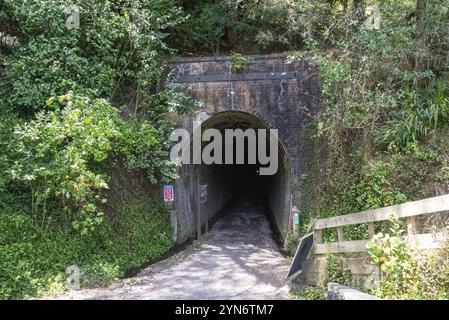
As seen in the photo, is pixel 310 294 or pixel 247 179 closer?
pixel 310 294

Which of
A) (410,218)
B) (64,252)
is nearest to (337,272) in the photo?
(410,218)

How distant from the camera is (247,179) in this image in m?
24.3

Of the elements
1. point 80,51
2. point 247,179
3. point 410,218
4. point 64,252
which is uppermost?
point 80,51

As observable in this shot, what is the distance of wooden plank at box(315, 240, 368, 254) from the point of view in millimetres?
4922

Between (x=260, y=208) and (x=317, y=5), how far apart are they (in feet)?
39.5

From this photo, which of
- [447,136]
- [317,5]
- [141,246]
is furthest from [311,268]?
[317,5]

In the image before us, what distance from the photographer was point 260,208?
18938 millimetres

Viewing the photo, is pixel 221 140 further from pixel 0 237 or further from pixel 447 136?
pixel 0 237

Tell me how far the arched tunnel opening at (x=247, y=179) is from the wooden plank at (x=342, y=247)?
387 centimetres

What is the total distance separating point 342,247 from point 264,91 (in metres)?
4.97

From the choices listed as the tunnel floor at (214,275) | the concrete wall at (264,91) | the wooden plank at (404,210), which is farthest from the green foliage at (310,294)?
the concrete wall at (264,91)

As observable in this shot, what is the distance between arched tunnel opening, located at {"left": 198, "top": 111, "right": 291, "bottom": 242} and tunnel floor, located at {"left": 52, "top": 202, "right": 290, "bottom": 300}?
158 cm

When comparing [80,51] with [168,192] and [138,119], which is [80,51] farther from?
[168,192]

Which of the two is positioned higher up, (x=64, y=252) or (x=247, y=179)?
(x=247, y=179)
